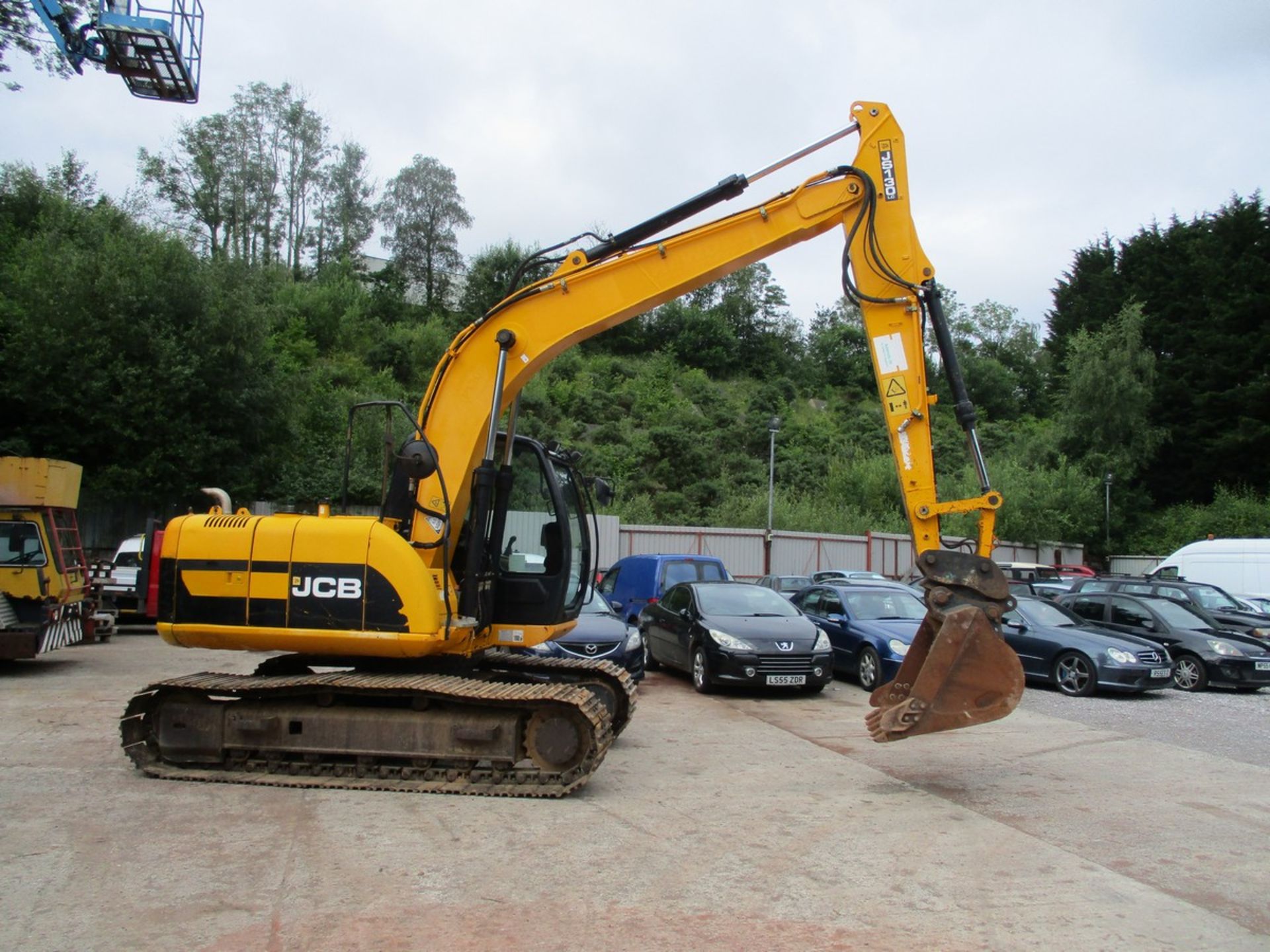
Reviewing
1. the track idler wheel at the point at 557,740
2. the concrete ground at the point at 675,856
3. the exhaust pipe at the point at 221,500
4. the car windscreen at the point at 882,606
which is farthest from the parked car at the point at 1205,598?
the exhaust pipe at the point at 221,500

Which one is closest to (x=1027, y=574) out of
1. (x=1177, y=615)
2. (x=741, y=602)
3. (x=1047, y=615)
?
(x=1177, y=615)

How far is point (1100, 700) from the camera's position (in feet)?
42.4

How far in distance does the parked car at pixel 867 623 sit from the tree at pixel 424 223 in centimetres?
4760

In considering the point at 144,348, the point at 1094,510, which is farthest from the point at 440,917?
the point at 1094,510

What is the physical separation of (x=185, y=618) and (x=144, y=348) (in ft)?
56.0

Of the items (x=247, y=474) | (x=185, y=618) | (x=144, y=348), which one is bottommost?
(x=185, y=618)

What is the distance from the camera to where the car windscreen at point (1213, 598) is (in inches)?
675

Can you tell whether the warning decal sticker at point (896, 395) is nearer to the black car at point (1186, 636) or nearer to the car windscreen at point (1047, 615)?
the car windscreen at point (1047, 615)

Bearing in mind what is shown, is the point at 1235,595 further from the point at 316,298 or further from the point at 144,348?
the point at 316,298

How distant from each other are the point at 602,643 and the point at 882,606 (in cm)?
493

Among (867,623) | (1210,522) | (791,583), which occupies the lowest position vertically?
(867,623)

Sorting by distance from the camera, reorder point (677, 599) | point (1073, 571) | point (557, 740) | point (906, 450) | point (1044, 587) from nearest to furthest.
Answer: point (557, 740), point (906, 450), point (677, 599), point (1044, 587), point (1073, 571)

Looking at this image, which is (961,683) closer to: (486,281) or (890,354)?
(890,354)

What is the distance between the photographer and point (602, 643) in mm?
11523
